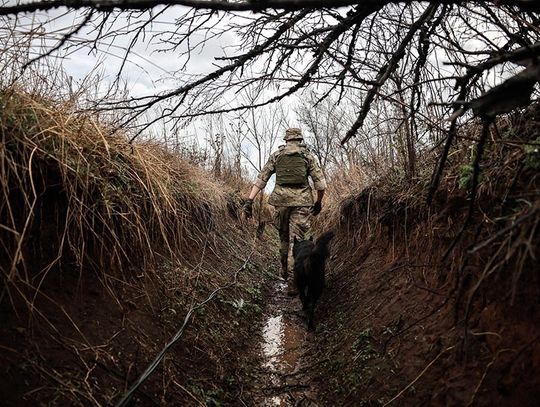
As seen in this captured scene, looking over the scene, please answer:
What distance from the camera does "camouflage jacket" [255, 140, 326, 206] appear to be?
5.52 m

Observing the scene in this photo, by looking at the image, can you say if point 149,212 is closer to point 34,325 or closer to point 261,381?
point 34,325

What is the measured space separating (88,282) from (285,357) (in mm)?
1991

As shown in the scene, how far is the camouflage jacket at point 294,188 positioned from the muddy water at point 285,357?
4.89 ft

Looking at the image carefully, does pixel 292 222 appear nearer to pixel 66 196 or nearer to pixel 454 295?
pixel 454 295

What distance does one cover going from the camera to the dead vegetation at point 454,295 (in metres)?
1.58

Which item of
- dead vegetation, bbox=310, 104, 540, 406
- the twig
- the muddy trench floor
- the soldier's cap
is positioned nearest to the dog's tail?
dead vegetation, bbox=310, 104, 540, 406

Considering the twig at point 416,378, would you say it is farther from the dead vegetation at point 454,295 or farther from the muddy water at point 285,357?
the muddy water at point 285,357

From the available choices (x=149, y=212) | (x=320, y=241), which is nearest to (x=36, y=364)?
(x=149, y=212)

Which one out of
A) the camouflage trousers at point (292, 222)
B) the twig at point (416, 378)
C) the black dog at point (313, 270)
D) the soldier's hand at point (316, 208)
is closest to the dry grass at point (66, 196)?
the black dog at point (313, 270)

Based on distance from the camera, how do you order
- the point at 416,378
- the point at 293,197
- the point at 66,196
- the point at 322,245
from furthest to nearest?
the point at 293,197 → the point at 322,245 → the point at 66,196 → the point at 416,378

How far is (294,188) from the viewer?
5.61 m

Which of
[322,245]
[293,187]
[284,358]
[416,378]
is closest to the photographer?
[416,378]

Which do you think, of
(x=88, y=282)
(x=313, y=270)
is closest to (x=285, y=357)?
(x=313, y=270)

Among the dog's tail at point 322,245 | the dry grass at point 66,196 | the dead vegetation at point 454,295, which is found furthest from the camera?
the dog's tail at point 322,245
